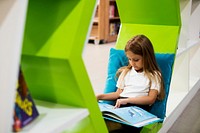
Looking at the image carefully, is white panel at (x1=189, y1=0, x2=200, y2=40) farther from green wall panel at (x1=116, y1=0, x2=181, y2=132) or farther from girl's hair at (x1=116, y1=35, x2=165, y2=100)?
girl's hair at (x1=116, y1=35, x2=165, y2=100)

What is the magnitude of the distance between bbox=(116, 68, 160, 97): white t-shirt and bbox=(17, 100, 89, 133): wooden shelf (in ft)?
3.18

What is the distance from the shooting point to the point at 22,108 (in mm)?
825

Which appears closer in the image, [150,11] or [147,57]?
[147,57]

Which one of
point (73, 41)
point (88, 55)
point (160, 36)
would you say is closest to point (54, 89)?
point (73, 41)

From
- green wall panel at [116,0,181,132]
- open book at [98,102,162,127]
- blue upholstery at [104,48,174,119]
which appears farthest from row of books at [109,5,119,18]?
open book at [98,102,162,127]

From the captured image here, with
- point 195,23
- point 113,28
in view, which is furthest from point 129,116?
point 113,28

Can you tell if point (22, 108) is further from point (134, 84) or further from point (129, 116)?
point (134, 84)

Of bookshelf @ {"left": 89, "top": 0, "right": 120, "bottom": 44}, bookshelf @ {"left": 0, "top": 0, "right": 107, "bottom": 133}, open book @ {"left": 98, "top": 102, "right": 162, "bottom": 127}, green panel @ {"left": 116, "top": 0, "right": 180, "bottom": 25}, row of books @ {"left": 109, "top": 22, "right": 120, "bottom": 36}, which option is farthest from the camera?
row of books @ {"left": 109, "top": 22, "right": 120, "bottom": 36}

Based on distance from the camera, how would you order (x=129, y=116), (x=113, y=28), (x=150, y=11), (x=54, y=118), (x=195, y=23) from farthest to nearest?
(x=113, y=28), (x=195, y=23), (x=150, y=11), (x=129, y=116), (x=54, y=118)

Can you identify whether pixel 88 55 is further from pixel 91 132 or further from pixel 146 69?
pixel 91 132

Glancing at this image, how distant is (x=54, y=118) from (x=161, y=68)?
4.22 ft

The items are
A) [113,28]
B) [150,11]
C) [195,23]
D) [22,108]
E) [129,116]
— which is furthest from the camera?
[113,28]

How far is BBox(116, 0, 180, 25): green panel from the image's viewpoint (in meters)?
2.12

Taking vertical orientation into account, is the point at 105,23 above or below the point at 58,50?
below
